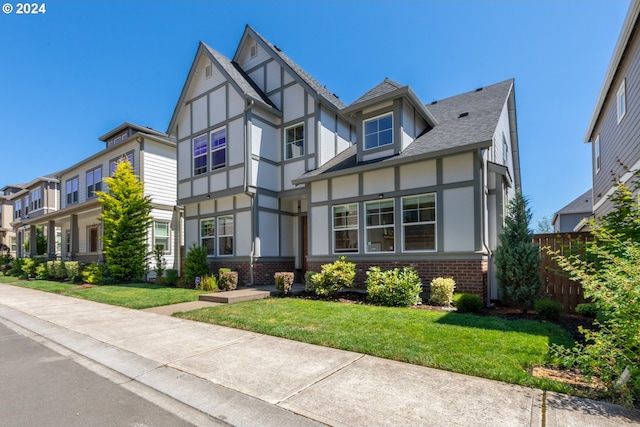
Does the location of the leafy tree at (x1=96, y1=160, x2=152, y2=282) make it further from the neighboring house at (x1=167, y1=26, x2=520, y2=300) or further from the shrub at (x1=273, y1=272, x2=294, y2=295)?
the shrub at (x1=273, y1=272, x2=294, y2=295)

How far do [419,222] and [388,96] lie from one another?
13.7ft

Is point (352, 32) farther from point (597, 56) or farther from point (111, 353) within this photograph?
point (111, 353)

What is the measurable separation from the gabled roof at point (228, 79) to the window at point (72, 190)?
1284 centimetres

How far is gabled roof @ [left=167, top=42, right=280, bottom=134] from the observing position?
13.6 m

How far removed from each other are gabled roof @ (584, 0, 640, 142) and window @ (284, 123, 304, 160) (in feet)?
33.6

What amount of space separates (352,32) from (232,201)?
8.13 metres

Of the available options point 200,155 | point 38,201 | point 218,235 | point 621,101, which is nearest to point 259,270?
point 218,235

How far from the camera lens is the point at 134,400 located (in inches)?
147

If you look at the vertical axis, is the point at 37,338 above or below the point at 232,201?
below

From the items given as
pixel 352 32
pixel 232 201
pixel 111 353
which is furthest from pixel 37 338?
pixel 352 32

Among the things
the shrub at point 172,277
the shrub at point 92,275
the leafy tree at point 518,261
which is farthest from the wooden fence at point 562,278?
the shrub at point 92,275

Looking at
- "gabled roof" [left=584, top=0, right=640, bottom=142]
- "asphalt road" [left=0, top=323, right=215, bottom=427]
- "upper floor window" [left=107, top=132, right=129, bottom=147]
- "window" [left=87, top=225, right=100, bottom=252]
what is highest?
"upper floor window" [left=107, top=132, right=129, bottom=147]

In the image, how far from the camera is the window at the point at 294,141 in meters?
14.0

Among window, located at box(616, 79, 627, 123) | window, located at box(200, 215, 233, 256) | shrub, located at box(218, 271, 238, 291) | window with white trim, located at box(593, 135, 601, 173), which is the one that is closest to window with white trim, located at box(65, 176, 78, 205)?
window, located at box(200, 215, 233, 256)
